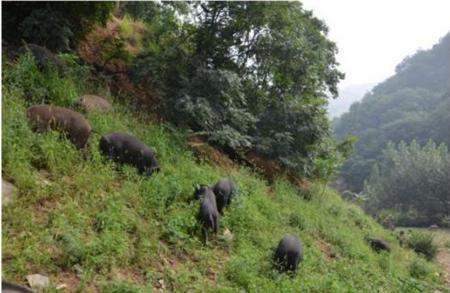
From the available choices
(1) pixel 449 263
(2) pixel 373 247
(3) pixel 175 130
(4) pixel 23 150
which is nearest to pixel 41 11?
(3) pixel 175 130

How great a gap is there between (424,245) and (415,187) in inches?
780

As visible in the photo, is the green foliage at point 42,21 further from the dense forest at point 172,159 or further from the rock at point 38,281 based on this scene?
the rock at point 38,281

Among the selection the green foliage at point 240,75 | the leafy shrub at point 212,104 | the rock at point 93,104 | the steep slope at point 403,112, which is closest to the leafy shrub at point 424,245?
the green foliage at point 240,75

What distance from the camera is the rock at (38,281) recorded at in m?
3.49

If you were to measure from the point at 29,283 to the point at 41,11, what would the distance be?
5.66 metres

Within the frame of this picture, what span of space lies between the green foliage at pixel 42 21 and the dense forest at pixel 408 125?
23.5 metres

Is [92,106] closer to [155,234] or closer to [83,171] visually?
[83,171]

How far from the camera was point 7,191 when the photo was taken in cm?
423

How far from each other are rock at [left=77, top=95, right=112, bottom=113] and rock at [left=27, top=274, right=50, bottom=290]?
348cm

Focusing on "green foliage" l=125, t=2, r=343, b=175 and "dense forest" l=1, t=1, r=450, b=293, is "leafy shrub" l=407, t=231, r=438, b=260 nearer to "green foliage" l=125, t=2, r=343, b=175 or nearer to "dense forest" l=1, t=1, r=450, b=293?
"dense forest" l=1, t=1, r=450, b=293

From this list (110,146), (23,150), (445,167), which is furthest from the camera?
(445,167)

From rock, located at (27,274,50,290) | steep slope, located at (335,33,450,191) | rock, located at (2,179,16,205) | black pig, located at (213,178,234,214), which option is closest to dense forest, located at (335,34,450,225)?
steep slope, located at (335,33,450,191)

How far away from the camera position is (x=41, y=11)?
7.76 metres

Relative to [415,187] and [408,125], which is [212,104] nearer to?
[415,187]
